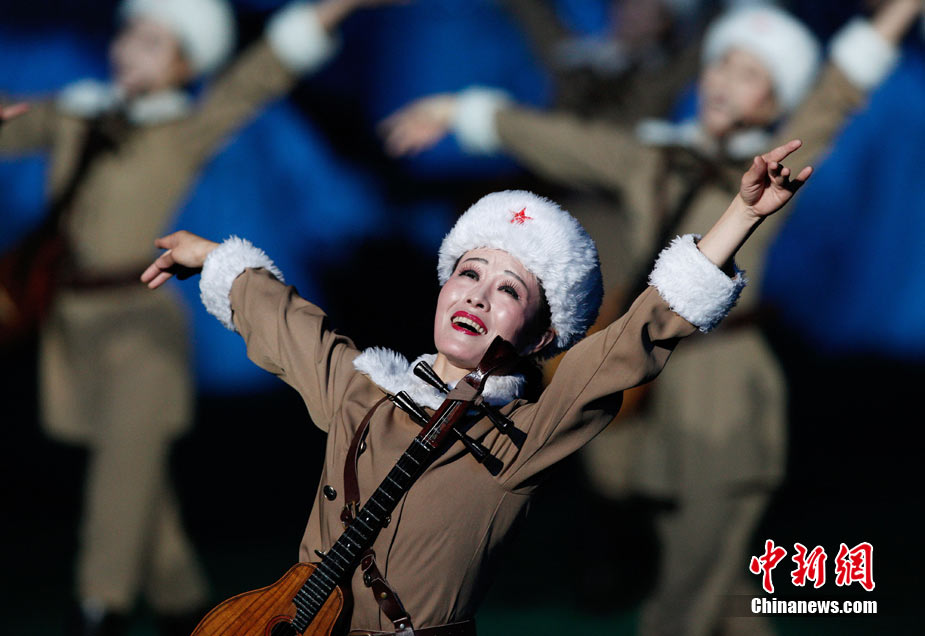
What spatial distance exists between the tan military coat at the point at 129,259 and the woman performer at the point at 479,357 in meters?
1.64

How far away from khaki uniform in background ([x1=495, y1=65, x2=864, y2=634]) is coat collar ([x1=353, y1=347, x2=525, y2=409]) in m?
1.55

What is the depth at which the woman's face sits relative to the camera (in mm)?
1994

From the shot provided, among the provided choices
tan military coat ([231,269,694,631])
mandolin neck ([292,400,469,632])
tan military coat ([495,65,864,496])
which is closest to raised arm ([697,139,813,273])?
tan military coat ([231,269,694,631])

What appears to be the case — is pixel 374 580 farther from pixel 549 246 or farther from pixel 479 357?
pixel 549 246

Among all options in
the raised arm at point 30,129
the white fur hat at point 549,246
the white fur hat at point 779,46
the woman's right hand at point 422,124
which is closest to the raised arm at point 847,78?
the white fur hat at point 779,46

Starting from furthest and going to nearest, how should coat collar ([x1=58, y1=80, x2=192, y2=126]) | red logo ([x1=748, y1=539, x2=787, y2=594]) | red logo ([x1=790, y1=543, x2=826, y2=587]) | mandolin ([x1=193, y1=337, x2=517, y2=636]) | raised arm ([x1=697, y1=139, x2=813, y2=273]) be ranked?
red logo ([x1=790, y1=543, x2=826, y2=587]) → coat collar ([x1=58, y1=80, x2=192, y2=126]) → red logo ([x1=748, y1=539, x2=787, y2=594]) → mandolin ([x1=193, y1=337, x2=517, y2=636]) → raised arm ([x1=697, y1=139, x2=813, y2=273])

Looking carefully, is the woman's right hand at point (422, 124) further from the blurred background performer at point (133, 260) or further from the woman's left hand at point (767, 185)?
the woman's left hand at point (767, 185)

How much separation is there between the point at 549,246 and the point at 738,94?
1.74 metres

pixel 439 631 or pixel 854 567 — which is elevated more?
pixel 854 567

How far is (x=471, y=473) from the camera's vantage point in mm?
1943

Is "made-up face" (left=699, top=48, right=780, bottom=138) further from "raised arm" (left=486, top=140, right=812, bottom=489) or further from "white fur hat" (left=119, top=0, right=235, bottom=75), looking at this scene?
"raised arm" (left=486, top=140, right=812, bottom=489)

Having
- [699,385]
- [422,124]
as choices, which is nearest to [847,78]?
[699,385]

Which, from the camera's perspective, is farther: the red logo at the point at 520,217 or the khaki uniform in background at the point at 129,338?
the khaki uniform in background at the point at 129,338

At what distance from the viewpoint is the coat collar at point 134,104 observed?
155 inches
